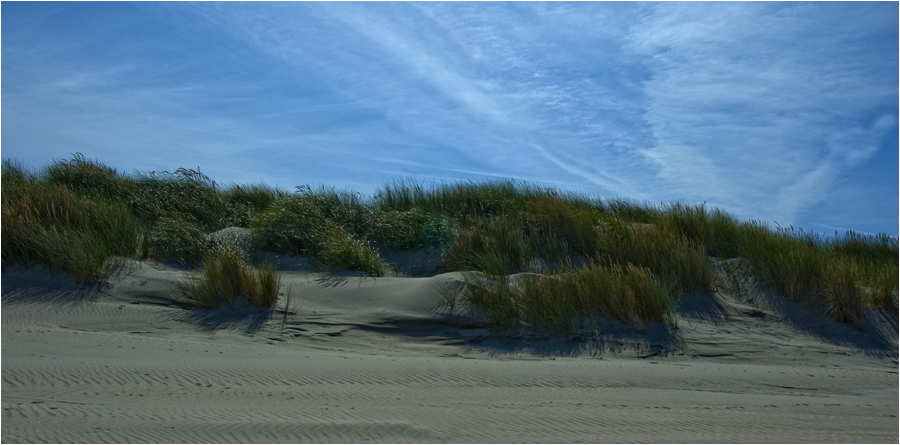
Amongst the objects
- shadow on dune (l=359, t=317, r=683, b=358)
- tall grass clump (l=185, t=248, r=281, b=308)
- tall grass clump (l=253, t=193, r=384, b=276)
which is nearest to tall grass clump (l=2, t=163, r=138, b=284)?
tall grass clump (l=185, t=248, r=281, b=308)

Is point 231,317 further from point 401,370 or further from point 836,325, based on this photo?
point 836,325

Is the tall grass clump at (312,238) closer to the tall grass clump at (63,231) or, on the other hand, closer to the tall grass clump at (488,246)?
the tall grass clump at (488,246)

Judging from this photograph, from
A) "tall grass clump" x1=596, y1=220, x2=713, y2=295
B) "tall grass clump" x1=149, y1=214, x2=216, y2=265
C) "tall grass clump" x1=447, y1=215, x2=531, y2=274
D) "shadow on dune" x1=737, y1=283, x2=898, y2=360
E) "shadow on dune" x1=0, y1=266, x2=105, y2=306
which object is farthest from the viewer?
"tall grass clump" x1=447, y1=215, x2=531, y2=274

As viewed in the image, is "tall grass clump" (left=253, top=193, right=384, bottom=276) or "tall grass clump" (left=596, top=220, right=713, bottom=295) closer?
"tall grass clump" (left=596, top=220, right=713, bottom=295)

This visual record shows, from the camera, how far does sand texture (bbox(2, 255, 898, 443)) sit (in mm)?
3814

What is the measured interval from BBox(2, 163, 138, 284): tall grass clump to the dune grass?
0.02m

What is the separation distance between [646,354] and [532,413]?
10.2ft

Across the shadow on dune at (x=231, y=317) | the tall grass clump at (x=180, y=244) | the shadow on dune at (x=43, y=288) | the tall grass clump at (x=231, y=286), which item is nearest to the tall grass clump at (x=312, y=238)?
the tall grass clump at (x=180, y=244)

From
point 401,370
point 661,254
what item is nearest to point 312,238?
point 401,370

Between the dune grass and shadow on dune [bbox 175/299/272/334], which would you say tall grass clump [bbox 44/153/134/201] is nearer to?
the dune grass

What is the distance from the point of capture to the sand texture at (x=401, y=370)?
3.81 m

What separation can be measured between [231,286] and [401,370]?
3.15 meters

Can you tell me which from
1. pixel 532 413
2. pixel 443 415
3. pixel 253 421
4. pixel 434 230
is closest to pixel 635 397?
pixel 532 413

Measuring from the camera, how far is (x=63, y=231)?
8.51 meters
